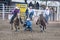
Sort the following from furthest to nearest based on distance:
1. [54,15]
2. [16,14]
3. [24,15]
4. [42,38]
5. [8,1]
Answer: [8,1] < [54,15] < [24,15] < [16,14] < [42,38]

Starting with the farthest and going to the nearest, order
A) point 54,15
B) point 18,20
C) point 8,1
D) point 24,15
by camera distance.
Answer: point 8,1
point 54,15
point 24,15
point 18,20

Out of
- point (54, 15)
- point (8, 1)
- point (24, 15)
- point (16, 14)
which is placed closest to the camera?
point (16, 14)

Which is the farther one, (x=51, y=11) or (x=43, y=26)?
(x=51, y=11)

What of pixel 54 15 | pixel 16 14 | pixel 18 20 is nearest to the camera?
pixel 18 20

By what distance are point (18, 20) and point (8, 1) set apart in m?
18.0

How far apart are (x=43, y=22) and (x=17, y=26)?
1.58m

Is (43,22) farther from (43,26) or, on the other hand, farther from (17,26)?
(17,26)

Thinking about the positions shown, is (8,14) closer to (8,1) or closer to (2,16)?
(2,16)

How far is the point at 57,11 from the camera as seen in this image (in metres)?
25.8

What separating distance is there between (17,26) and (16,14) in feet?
3.79

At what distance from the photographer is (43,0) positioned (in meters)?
34.7

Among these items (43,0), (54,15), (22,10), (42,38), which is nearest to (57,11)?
(54,15)

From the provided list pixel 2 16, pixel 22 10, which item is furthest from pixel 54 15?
pixel 2 16

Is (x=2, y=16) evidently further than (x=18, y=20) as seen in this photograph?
Yes
